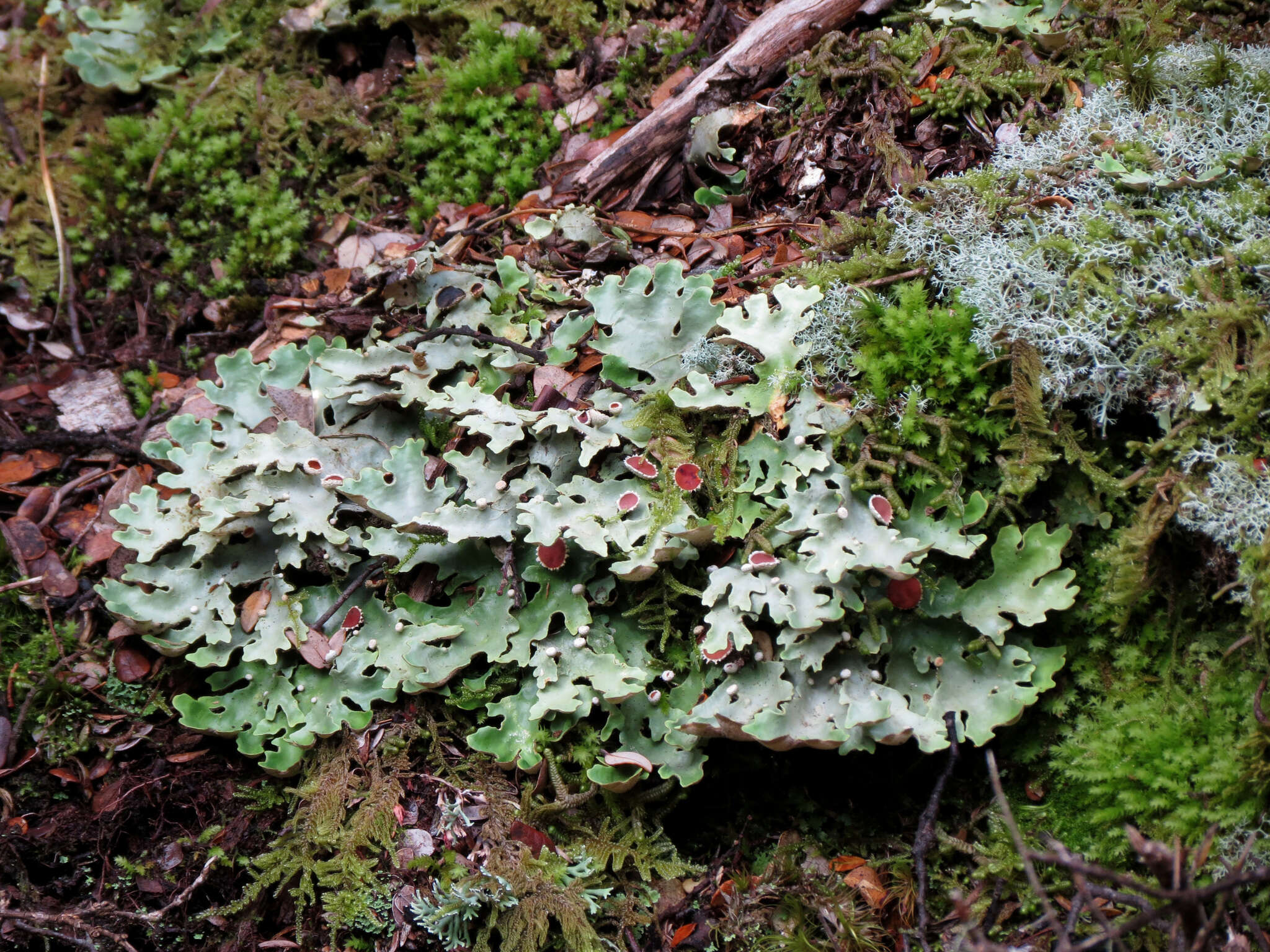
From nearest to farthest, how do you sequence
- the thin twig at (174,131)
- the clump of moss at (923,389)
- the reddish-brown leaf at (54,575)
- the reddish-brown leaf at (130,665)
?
1. the clump of moss at (923,389)
2. the reddish-brown leaf at (130,665)
3. the reddish-brown leaf at (54,575)
4. the thin twig at (174,131)

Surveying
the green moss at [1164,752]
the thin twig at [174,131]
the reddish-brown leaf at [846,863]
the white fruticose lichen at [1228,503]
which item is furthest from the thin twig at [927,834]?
the thin twig at [174,131]

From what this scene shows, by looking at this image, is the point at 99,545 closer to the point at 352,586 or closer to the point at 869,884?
the point at 352,586

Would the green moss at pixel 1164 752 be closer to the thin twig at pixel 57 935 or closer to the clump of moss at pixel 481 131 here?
the thin twig at pixel 57 935

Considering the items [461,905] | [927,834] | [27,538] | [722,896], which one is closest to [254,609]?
[27,538]

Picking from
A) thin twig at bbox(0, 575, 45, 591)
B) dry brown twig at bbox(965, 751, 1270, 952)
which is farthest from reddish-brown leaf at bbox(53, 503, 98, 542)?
dry brown twig at bbox(965, 751, 1270, 952)

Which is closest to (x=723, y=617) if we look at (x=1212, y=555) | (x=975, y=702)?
(x=975, y=702)
